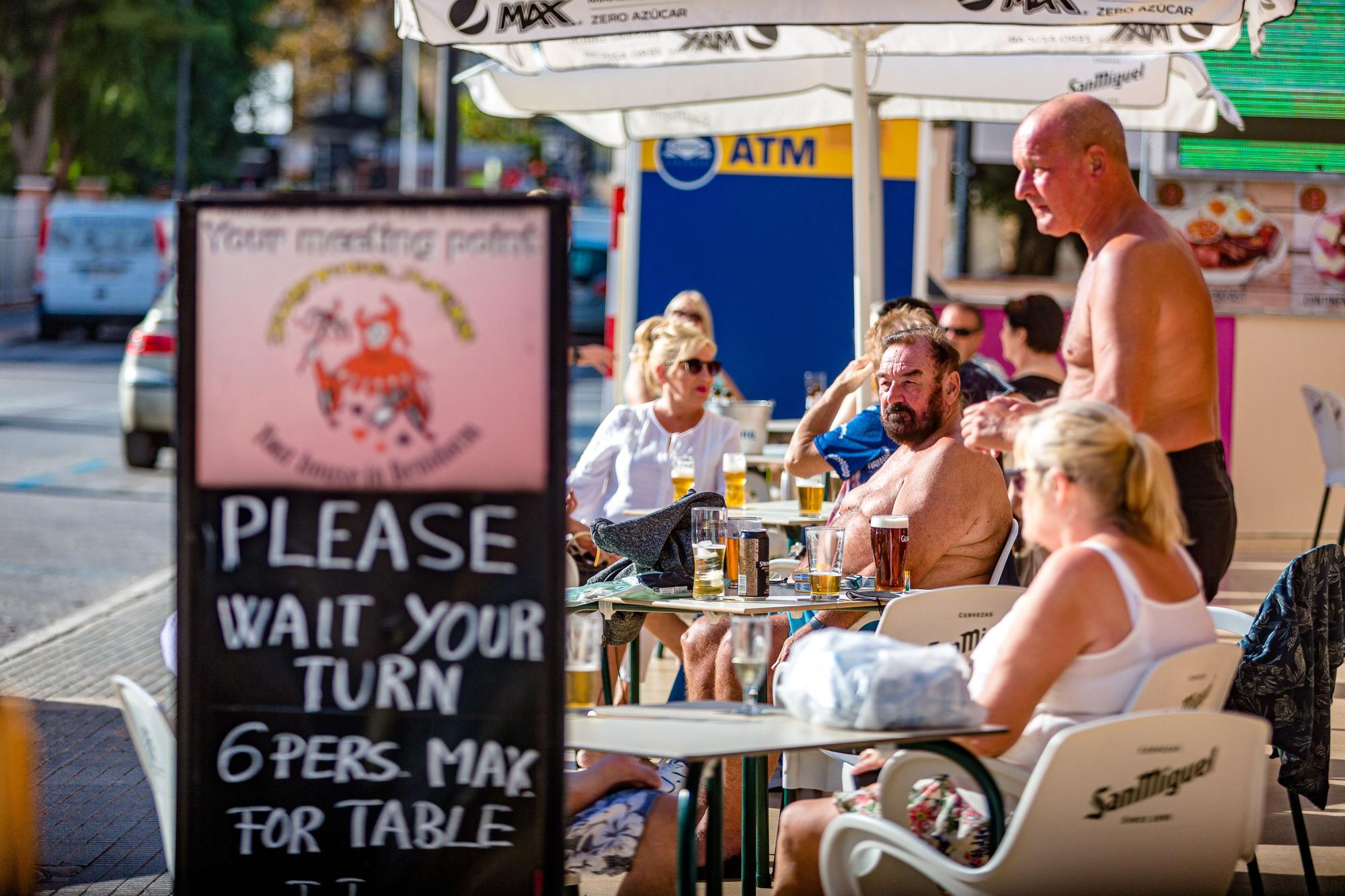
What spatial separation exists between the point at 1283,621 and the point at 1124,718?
148 centimetres

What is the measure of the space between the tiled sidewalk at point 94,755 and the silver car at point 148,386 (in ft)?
16.7

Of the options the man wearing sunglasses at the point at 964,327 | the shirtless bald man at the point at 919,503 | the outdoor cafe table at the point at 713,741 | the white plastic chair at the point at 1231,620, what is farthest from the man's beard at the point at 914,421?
the man wearing sunglasses at the point at 964,327

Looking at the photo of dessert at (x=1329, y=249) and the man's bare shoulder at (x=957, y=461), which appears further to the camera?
the photo of dessert at (x=1329, y=249)

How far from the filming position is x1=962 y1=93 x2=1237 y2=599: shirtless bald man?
410 cm

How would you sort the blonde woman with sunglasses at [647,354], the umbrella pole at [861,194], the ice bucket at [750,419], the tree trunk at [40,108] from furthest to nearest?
the tree trunk at [40,108]
the ice bucket at [750,419]
the blonde woman with sunglasses at [647,354]
the umbrella pole at [861,194]

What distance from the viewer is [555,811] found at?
304 cm

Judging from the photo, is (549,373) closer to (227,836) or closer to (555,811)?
(555,811)

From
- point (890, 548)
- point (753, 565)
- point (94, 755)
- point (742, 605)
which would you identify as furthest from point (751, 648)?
point (94, 755)

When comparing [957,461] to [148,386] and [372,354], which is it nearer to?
[372,354]

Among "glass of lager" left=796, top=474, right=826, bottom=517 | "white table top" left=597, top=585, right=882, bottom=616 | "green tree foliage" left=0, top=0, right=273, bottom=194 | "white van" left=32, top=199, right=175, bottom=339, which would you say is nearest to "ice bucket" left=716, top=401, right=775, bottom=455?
"glass of lager" left=796, top=474, right=826, bottom=517

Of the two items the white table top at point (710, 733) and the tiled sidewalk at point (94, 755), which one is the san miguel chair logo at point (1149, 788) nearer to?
the white table top at point (710, 733)

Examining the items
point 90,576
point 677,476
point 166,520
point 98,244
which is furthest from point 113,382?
point 677,476

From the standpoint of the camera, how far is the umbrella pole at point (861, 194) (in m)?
6.71

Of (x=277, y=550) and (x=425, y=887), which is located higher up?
(x=277, y=550)
